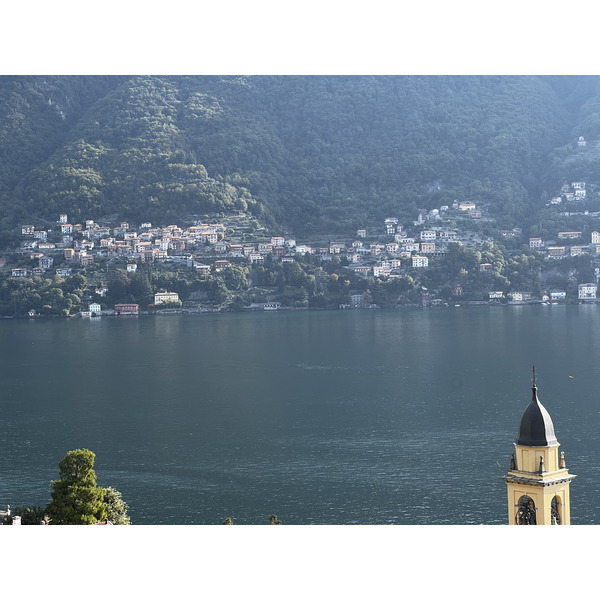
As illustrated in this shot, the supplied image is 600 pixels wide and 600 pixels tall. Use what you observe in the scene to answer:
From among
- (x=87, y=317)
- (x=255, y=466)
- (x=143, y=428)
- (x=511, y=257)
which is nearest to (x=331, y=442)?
(x=255, y=466)

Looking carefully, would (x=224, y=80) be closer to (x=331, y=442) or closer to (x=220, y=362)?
(x=220, y=362)

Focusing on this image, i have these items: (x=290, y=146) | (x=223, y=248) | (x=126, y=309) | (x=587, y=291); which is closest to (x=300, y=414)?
(x=126, y=309)

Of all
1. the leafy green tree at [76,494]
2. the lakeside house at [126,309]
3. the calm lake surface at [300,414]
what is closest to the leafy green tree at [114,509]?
the leafy green tree at [76,494]

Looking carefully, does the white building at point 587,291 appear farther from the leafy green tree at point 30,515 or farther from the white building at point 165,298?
the leafy green tree at point 30,515

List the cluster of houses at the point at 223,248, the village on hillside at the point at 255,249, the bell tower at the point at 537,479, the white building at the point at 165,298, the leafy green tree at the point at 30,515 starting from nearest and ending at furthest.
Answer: the bell tower at the point at 537,479, the leafy green tree at the point at 30,515, the white building at the point at 165,298, the village on hillside at the point at 255,249, the cluster of houses at the point at 223,248

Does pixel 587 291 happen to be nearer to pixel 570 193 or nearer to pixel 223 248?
pixel 570 193

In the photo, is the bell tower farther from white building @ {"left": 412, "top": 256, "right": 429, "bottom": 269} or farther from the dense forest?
the dense forest

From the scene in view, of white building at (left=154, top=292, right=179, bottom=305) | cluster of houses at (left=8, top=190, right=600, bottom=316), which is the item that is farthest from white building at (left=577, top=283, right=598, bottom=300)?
white building at (left=154, top=292, right=179, bottom=305)
